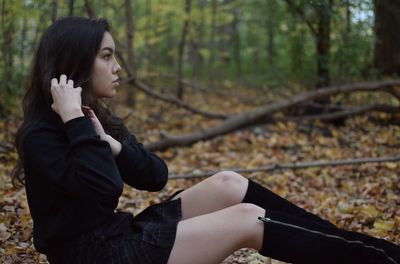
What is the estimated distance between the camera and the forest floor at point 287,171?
3.64 meters

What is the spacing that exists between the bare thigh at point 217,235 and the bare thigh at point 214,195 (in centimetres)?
34

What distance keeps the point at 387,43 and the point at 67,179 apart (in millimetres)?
7980

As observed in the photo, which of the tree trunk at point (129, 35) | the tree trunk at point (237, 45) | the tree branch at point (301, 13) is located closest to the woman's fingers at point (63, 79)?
the tree trunk at point (129, 35)

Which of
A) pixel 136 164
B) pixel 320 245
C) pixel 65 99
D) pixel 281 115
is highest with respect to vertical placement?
pixel 65 99

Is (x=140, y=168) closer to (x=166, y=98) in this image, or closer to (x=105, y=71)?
(x=105, y=71)

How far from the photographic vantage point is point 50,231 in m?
2.20

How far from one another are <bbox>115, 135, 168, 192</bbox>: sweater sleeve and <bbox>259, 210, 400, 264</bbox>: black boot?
57 cm

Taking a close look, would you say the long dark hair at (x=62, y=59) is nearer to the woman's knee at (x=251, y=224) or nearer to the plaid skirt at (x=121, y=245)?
the plaid skirt at (x=121, y=245)

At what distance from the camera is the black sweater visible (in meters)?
2.07

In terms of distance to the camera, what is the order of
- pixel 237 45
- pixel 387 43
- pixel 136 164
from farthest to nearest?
pixel 237 45
pixel 387 43
pixel 136 164

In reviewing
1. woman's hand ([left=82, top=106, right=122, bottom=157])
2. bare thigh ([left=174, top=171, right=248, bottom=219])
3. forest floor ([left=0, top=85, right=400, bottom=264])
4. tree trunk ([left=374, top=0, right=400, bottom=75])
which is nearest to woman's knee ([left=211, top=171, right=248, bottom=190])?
bare thigh ([left=174, top=171, right=248, bottom=219])

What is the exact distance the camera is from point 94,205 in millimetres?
2240

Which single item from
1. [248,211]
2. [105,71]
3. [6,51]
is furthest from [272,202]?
[6,51]

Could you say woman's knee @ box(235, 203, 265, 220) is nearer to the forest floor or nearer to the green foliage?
the forest floor
